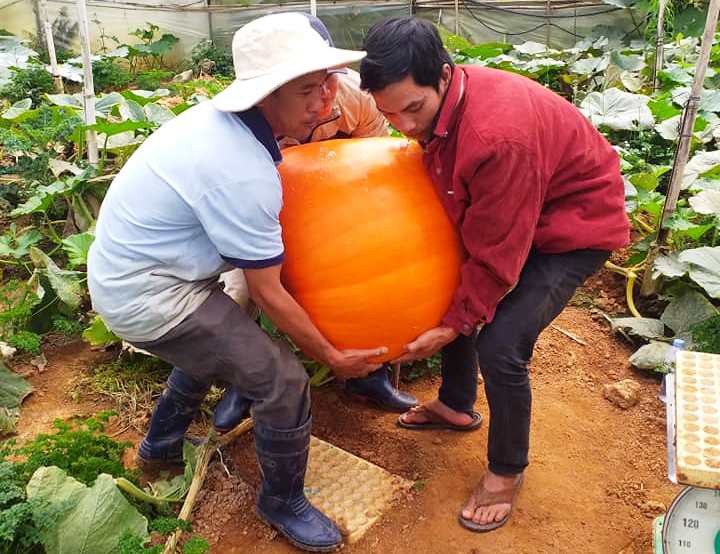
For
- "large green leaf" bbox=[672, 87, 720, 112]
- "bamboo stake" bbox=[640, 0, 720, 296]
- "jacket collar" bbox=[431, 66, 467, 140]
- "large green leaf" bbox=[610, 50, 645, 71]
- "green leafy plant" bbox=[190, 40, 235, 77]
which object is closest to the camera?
"jacket collar" bbox=[431, 66, 467, 140]

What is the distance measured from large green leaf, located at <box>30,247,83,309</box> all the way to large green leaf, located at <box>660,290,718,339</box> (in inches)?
111

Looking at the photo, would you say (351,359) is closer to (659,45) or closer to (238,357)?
(238,357)

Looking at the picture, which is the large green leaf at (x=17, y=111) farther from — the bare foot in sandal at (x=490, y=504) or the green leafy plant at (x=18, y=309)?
the bare foot in sandal at (x=490, y=504)

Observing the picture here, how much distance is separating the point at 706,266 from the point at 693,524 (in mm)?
1766

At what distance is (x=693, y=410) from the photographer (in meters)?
1.37

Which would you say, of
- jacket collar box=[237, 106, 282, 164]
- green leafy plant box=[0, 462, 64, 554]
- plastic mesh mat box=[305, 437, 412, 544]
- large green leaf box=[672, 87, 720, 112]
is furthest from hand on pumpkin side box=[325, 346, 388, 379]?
large green leaf box=[672, 87, 720, 112]

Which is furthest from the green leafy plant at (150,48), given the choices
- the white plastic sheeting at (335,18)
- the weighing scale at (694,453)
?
the weighing scale at (694,453)

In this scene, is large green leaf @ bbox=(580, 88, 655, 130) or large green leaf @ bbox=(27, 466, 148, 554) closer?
large green leaf @ bbox=(27, 466, 148, 554)

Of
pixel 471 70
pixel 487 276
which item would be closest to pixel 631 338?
pixel 487 276

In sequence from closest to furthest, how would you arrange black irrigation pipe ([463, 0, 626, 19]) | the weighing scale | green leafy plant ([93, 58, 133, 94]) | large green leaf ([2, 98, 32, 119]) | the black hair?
the weighing scale, the black hair, large green leaf ([2, 98, 32, 119]), green leafy plant ([93, 58, 133, 94]), black irrigation pipe ([463, 0, 626, 19])

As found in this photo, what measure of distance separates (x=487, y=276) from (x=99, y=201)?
2806mm

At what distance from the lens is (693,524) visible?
1584 millimetres

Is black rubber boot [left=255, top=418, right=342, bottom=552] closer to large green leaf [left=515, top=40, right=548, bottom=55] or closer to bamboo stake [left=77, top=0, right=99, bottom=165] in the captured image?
bamboo stake [left=77, top=0, right=99, bottom=165]

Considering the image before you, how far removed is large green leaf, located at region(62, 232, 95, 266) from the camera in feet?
10.8
